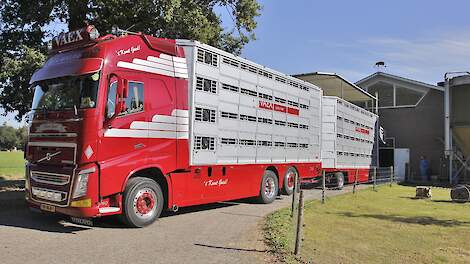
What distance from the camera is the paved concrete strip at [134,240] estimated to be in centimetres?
700

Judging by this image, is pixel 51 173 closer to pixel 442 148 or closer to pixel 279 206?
pixel 279 206

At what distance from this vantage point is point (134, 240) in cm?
820

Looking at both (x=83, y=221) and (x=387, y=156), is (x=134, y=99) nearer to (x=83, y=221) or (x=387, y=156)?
(x=83, y=221)

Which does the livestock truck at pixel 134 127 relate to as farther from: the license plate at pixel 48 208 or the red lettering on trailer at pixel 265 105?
the red lettering on trailer at pixel 265 105

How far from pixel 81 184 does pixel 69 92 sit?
5.77 feet

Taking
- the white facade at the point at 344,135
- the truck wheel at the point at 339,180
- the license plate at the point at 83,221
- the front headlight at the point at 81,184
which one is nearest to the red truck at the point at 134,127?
the front headlight at the point at 81,184

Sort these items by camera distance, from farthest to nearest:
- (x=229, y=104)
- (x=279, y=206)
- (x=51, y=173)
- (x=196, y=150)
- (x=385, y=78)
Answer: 1. (x=385, y=78)
2. (x=279, y=206)
3. (x=229, y=104)
4. (x=196, y=150)
5. (x=51, y=173)

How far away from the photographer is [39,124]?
945 cm

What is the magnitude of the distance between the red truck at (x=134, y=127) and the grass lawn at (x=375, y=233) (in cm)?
220

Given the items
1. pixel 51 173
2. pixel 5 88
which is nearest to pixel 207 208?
pixel 51 173

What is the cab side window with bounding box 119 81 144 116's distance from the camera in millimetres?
9314

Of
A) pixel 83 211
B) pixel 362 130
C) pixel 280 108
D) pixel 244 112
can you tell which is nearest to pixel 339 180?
pixel 362 130

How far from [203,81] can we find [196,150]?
62.9 inches

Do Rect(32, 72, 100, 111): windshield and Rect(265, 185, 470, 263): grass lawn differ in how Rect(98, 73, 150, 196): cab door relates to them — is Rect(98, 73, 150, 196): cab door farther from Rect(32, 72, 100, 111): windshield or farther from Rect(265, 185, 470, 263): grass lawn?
Rect(265, 185, 470, 263): grass lawn
